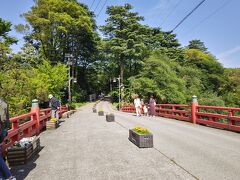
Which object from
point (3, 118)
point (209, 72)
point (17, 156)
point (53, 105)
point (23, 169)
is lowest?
point (23, 169)

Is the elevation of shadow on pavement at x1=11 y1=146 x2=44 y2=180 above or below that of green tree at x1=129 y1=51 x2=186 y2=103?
below

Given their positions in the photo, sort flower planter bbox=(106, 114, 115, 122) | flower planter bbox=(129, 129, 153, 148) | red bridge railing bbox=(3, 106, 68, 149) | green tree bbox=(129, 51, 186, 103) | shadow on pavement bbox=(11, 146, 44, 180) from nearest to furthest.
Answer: shadow on pavement bbox=(11, 146, 44, 180), red bridge railing bbox=(3, 106, 68, 149), flower planter bbox=(129, 129, 153, 148), flower planter bbox=(106, 114, 115, 122), green tree bbox=(129, 51, 186, 103)

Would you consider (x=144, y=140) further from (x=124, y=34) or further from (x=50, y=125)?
(x=124, y=34)

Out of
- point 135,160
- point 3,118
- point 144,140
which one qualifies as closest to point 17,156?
point 3,118

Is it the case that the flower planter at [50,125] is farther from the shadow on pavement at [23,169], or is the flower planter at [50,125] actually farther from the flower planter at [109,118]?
the shadow on pavement at [23,169]

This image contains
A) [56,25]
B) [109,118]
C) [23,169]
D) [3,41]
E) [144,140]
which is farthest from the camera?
[56,25]

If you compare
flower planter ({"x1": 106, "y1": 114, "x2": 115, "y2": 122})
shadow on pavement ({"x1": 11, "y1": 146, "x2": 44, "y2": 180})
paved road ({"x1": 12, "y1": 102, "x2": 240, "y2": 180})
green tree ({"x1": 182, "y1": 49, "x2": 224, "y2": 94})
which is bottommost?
shadow on pavement ({"x1": 11, "y1": 146, "x2": 44, "y2": 180})

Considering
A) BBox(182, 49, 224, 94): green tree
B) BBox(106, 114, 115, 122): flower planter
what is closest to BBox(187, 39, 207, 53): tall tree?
BBox(182, 49, 224, 94): green tree

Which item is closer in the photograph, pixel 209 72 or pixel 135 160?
pixel 135 160

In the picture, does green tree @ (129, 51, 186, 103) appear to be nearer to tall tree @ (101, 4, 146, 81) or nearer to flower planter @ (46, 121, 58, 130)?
tall tree @ (101, 4, 146, 81)

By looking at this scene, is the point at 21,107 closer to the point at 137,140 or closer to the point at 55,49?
the point at 137,140

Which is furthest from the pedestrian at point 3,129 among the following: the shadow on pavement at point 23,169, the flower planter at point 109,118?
the flower planter at point 109,118

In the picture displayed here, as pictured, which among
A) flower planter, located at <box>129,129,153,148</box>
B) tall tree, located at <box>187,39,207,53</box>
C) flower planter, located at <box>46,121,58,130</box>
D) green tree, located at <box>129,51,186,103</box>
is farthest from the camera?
tall tree, located at <box>187,39,207,53</box>

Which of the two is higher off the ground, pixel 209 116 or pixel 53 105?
pixel 53 105
